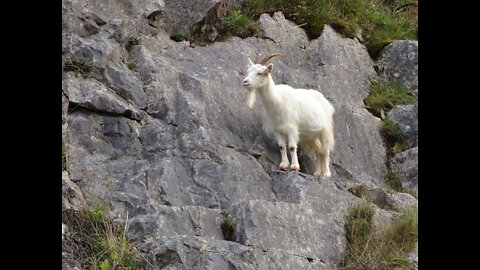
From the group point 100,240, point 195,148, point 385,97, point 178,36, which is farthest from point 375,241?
point 178,36

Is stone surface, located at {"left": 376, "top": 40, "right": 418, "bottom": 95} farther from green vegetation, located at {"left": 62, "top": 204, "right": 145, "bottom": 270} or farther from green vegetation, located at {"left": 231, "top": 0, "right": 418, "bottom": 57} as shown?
green vegetation, located at {"left": 62, "top": 204, "right": 145, "bottom": 270}

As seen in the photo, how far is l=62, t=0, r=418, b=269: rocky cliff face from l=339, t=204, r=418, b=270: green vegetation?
0.16m

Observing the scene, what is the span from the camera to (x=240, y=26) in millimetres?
11477

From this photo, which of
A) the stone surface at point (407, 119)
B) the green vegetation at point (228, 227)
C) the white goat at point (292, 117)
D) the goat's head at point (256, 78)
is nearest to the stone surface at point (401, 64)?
the stone surface at point (407, 119)

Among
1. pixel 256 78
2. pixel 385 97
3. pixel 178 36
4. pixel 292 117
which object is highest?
pixel 178 36

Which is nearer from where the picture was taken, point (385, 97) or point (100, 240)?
point (100, 240)

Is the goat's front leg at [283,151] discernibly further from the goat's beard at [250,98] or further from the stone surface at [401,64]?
the stone surface at [401,64]

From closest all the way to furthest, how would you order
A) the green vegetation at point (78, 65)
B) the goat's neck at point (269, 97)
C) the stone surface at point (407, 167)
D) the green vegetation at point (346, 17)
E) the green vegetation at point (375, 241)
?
the green vegetation at point (375, 241) → the green vegetation at point (78, 65) → the goat's neck at point (269, 97) → the stone surface at point (407, 167) → the green vegetation at point (346, 17)

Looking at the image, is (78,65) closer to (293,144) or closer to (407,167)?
(293,144)

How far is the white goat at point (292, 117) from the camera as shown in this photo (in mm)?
9320

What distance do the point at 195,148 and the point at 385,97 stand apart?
426cm

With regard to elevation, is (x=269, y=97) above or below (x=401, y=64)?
below

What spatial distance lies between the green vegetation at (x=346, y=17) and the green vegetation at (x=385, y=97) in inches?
33.9

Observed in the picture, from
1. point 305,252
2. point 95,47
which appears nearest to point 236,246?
point 305,252
